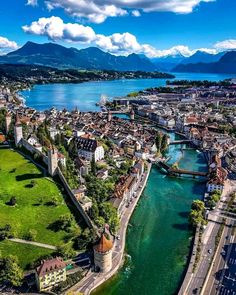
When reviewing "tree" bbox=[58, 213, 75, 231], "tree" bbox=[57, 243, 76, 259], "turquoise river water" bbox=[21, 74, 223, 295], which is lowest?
"turquoise river water" bbox=[21, 74, 223, 295]

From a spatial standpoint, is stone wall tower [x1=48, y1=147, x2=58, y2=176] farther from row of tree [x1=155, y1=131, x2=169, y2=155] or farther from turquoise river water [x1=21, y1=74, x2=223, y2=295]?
row of tree [x1=155, y1=131, x2=169, y2=155]

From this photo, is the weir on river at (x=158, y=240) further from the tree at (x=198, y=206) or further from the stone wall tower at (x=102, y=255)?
the tree at (x=198, y=206)

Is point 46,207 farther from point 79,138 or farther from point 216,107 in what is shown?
point 216,107

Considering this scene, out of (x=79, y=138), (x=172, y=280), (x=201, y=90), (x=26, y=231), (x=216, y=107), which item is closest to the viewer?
(x=172, y=280)

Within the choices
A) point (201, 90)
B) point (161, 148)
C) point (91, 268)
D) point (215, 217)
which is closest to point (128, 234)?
point (91, 268)

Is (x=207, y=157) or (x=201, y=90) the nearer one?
(x=207, y=157)

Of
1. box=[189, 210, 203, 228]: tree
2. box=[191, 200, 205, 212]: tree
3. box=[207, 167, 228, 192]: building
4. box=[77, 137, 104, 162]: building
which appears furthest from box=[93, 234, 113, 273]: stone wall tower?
box=[77, 137, 104, 162]: building

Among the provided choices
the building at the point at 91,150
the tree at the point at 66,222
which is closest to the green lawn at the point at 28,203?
the tree at the point at 66,222
